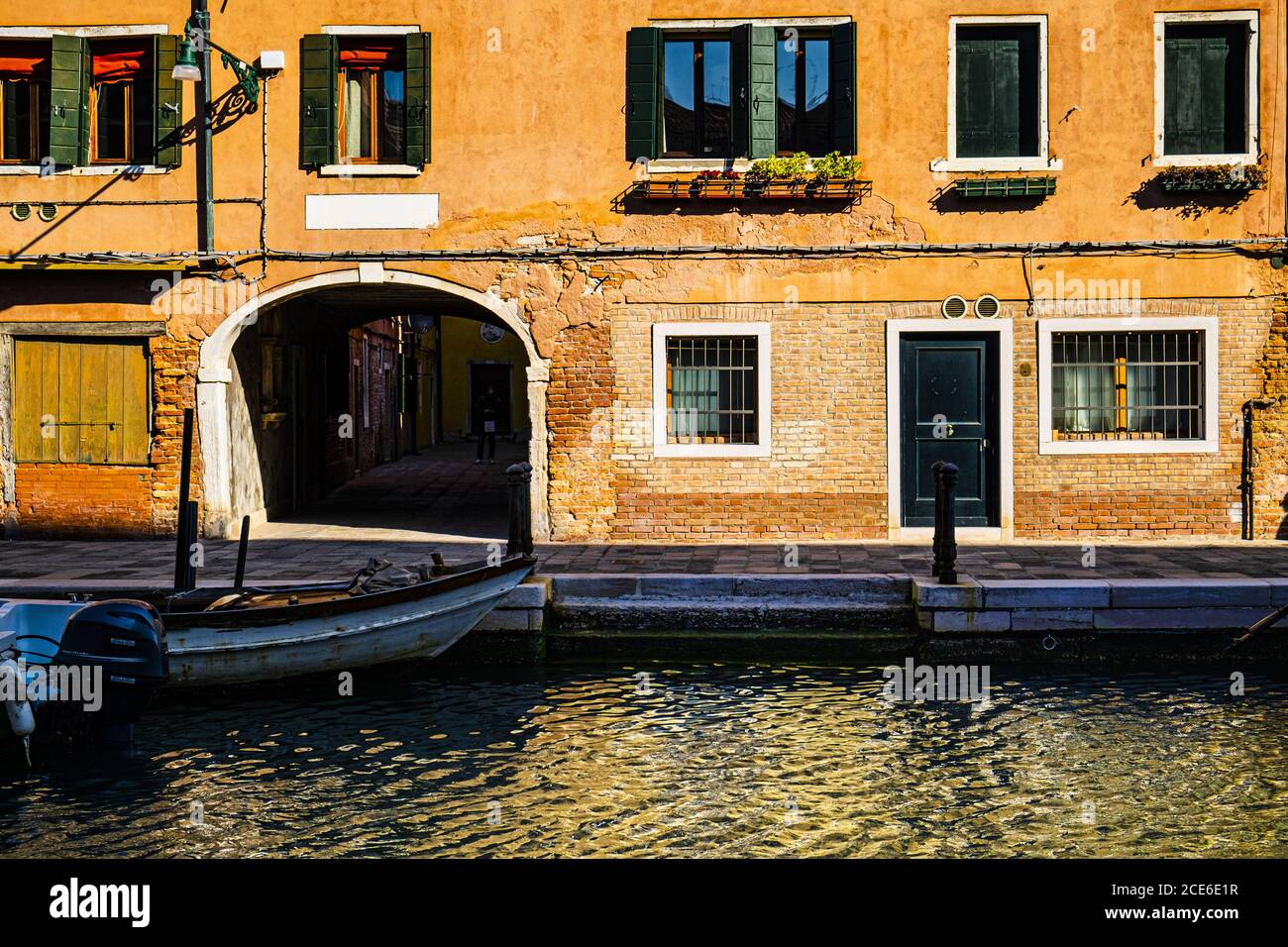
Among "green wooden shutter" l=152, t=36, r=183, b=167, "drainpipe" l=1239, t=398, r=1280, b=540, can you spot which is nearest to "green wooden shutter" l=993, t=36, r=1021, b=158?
"drainpipe" l=1239, t=398, r=1280, b=540

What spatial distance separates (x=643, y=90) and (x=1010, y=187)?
3593 millimetres

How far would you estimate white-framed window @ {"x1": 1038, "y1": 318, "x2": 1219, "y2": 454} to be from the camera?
1330 centimetres

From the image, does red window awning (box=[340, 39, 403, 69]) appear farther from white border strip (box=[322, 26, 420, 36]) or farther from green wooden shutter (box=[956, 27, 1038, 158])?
green wooden shutter (box=[956, 27, 1038, 158])

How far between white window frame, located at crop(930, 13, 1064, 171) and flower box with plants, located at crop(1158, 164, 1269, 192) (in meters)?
1.03

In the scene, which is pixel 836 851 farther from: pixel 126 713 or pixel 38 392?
pixel 38 392

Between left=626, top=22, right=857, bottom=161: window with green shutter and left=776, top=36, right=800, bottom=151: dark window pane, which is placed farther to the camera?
left=776, top=36, right=800, bottom=151: dark window pane

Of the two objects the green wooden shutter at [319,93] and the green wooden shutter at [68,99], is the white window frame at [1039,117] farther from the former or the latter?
the green wooden shutter at [68,99]

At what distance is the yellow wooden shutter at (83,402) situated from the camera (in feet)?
46.0

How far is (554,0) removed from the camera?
533 inches

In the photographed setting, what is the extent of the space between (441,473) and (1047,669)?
14.4 m

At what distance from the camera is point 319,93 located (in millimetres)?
13562
